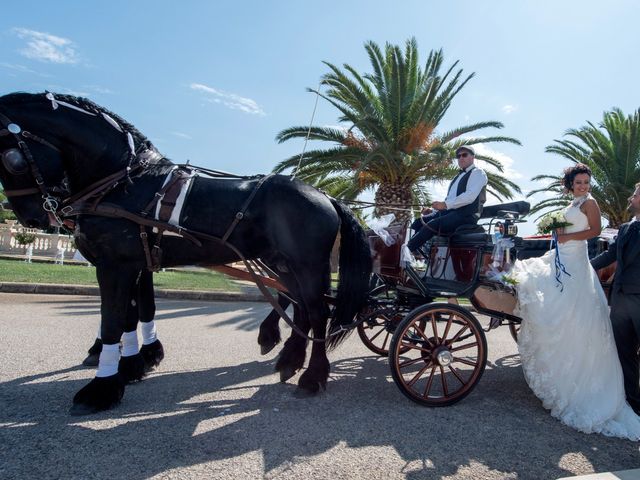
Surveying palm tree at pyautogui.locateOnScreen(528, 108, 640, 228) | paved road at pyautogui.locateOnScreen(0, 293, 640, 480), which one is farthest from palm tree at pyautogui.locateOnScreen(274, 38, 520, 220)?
paved road at pyautogui.locateOnScreen(0, 293, 640, 480)

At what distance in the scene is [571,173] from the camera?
3.87 metres

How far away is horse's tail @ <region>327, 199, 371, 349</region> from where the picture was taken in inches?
150

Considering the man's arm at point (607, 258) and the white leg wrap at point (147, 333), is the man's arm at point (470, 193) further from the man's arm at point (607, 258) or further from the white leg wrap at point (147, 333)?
the white leg wrap at point (147, 333)

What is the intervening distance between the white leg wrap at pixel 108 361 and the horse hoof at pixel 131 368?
53cm

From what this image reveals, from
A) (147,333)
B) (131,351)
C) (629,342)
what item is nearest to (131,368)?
(131,351)

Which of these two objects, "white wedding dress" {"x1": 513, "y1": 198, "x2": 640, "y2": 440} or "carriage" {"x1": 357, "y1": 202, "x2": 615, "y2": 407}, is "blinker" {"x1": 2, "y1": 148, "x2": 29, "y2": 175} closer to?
"carriage" {"x1": 357, "y1": 202, "x2": 615, "y2": 407}

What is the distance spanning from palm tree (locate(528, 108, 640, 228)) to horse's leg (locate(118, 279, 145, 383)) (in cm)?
1474

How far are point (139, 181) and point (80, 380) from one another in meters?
1.79

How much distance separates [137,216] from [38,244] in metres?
17.6

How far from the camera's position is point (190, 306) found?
25.9 ft

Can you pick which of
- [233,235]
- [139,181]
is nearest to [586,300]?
[233,235]

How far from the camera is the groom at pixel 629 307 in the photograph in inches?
135

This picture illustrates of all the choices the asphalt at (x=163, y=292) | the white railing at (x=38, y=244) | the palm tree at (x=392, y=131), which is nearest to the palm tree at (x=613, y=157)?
the palm tree at (x=392, y=131)

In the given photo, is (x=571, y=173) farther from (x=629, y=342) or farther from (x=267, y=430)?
(x=267, y=430)
